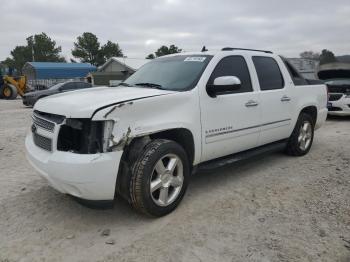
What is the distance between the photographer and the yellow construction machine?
25.8 metres

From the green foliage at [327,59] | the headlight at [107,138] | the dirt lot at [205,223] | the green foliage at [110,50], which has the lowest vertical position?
the dirt lot at [205,223]

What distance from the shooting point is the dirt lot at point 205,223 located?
3.07m

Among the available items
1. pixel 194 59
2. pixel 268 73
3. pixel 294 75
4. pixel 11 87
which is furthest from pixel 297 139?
pixel 11 87

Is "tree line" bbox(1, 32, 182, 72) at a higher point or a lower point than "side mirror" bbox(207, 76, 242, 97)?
higher

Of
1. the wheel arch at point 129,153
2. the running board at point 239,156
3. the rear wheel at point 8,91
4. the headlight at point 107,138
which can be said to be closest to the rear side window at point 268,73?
the running board at point 239,156

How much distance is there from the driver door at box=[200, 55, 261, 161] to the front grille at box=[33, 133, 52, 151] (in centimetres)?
167

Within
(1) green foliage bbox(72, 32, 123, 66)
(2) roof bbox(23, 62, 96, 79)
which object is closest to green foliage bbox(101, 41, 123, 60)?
(1) green foliage bbox(72, 32, 123, 66)

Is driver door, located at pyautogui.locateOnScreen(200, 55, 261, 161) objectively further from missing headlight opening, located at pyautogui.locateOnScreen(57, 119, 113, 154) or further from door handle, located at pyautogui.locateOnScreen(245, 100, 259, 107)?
missing headlight opening, located at pyautogui.locateOnScreen(57, 119, 113, 154)

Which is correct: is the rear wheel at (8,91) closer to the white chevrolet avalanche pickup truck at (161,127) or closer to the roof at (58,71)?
the roof at (58,71)

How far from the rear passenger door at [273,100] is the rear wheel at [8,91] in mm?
24351

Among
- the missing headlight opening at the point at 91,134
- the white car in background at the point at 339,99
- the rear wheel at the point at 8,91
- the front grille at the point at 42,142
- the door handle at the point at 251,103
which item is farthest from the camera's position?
the rear wheel at the point at 8,91

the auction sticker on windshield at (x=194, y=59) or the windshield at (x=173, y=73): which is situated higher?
the auction sticker on windshield at (x=194, y=59)

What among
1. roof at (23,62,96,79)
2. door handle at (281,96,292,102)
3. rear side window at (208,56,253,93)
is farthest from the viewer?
roof at (23,62,96,79)

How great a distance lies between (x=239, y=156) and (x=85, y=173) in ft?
7.59
